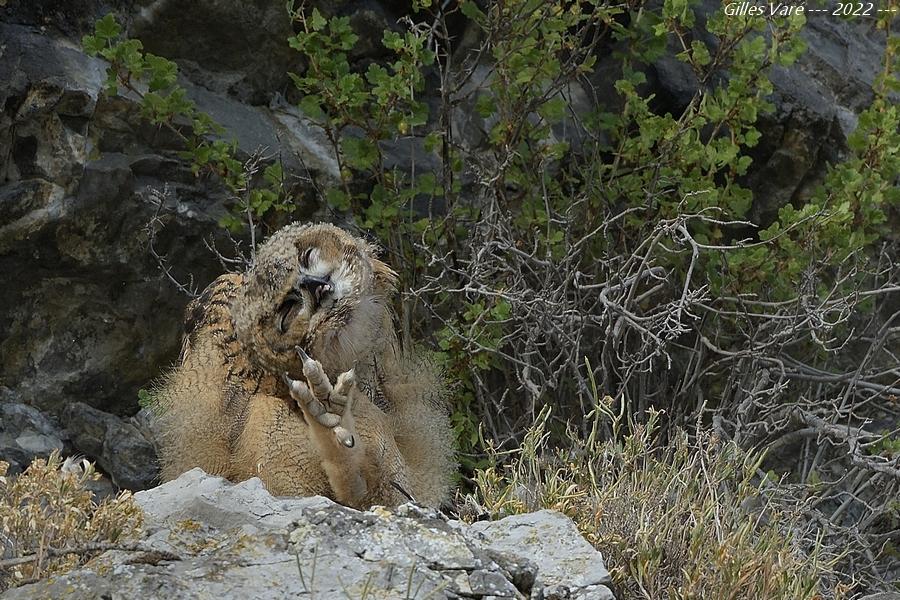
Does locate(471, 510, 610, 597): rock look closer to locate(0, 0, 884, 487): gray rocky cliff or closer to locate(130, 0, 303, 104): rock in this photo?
locate(0, 0, 884, 487): gray rocky cliff

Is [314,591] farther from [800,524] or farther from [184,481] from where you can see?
[800,524]

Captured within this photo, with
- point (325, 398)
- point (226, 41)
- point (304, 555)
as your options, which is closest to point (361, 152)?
point (226, 41)

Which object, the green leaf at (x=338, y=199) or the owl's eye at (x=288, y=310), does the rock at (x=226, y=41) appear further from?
the owl's eye at (x=288, y=310)

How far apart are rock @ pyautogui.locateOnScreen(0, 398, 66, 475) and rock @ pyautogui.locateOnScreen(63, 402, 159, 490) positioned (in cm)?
8

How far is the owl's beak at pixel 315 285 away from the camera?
2.83 meters

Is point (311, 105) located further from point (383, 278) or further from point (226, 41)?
point (383, 278)

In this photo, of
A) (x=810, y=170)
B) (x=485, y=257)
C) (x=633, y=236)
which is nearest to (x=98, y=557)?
(x=485, y=257)

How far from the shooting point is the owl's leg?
→ 275cm

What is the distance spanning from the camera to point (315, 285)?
284cm

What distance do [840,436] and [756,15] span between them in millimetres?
1618

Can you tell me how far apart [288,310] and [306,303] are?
0.07 metres

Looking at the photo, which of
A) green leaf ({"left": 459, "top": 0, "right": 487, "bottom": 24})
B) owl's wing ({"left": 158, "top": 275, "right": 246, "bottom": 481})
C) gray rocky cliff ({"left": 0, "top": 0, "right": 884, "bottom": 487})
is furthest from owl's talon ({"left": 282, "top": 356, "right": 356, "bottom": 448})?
green leaf ({"left": 459, "top": 0, "right": 487, "bottom": 24})

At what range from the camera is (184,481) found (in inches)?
111

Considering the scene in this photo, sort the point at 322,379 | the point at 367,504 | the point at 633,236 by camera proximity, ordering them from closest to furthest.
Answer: the point at 322,379
the point at 367,504
the point at 633,236
